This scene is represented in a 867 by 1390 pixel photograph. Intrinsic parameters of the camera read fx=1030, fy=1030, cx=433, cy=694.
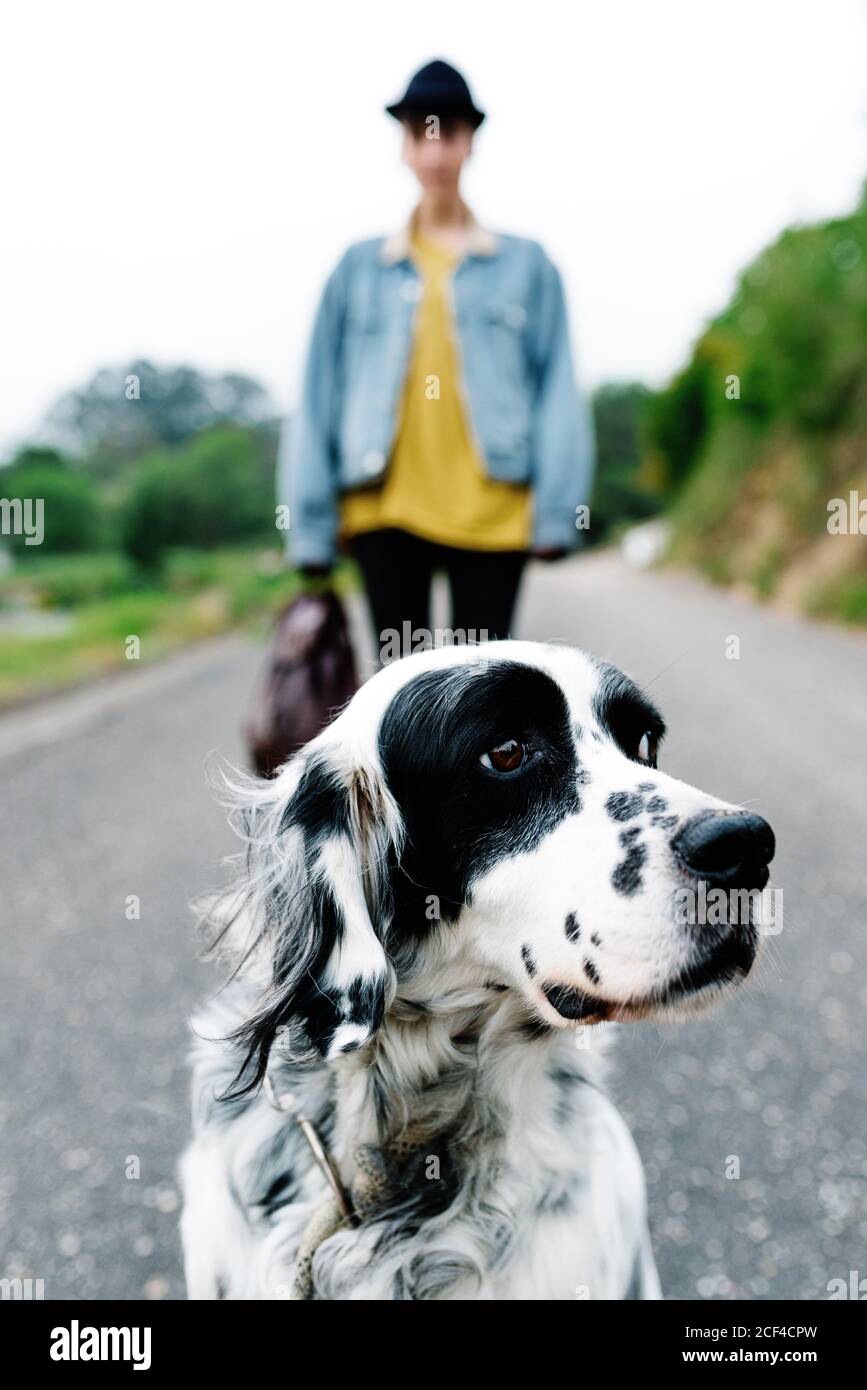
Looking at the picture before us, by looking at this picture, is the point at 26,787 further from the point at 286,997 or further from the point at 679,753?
the point at 286,997

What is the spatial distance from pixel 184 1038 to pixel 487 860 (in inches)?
69.0

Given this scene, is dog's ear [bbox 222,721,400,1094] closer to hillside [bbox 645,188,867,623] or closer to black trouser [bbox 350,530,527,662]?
black trouser [bbox 350,530,527,662]

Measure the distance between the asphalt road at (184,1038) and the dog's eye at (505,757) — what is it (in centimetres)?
48

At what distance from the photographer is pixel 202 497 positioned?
66.2ft

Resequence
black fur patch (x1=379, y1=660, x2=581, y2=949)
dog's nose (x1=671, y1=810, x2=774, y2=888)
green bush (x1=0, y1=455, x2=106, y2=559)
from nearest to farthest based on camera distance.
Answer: dog's nose (x1=671, y1=810, x2=774, y2=888), black fur patch (x1=379, y1=660, x2=581, y2=949), green bush (x1=0, y1=455, x2=106, y2=559)

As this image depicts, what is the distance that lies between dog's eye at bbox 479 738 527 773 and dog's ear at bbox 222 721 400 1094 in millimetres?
181

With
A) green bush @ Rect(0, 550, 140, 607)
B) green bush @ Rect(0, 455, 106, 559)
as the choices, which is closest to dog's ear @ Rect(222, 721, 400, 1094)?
green bush @ Rect(0, 550, 140, 607)

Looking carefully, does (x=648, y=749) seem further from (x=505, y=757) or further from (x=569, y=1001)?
(x=569, y=1001)

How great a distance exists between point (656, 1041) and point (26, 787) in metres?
3.75

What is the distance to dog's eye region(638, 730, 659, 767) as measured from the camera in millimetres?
1806

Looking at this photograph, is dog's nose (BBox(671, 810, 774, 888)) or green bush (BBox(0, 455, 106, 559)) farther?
green bush (BBox(0, 455, 106, 559))

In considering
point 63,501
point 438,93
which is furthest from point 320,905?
point 63,501

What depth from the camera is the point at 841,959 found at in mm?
3365
